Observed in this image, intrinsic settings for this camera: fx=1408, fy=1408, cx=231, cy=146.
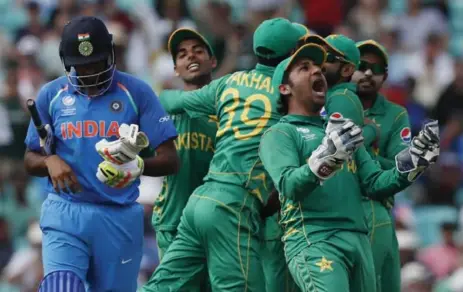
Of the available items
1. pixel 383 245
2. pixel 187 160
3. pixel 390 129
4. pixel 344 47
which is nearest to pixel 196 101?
pixel 187 160

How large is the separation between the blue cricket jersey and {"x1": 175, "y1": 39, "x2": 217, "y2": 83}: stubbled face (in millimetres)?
1312

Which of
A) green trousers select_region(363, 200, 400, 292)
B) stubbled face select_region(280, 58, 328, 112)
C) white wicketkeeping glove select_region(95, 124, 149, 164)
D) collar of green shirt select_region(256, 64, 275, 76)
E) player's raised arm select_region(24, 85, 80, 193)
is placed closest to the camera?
white wicketkeeping glove select_region(95, 124, 149, 164)

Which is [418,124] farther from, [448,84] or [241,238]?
[241,238]

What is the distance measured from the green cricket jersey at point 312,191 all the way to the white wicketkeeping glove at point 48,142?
4.76 feet

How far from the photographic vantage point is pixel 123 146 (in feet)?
29.1

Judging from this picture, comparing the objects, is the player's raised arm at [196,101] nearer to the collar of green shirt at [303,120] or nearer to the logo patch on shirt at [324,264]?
the collar of green shirt at [303,120]

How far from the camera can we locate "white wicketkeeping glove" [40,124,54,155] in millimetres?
9297

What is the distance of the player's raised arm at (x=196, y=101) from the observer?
33.0 ft

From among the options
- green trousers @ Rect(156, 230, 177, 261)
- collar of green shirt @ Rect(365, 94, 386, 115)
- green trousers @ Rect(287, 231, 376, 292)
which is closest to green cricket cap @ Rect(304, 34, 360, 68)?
collar of green shirt @ Rect(365, 94, 386, 115)

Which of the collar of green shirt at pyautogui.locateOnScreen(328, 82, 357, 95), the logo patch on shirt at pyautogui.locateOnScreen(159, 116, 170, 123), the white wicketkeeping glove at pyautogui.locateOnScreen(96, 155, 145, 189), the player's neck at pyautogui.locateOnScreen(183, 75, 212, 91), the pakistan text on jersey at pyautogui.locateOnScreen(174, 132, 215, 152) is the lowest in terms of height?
the pakistan text on jersey at pyautogui.locateOnScreen(174, 132, 215, 152)

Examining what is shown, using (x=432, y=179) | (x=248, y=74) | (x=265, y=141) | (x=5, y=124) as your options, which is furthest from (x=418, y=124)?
(x=265, y=141)

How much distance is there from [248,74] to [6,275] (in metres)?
6.28

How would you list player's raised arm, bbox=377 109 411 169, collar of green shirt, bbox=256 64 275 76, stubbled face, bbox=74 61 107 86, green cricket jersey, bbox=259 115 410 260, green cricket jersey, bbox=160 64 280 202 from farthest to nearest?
player's raised arm, bbox=377 109 411 169 → collar of green shirt, bbox=256 64 275 76 → green cricket jersey, bbox=160 64 280 202 → stubbled face, bbox=74 61 107 86 → green cricket jersey, bbox=259 115 410 260

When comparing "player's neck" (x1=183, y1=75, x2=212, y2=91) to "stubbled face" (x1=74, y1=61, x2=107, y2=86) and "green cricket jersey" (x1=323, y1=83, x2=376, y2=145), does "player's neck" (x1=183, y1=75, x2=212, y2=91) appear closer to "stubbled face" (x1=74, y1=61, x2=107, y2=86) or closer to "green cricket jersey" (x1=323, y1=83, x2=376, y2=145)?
"green cricket jersey" (x1=323, y1=83, x2=376, y2=145)
